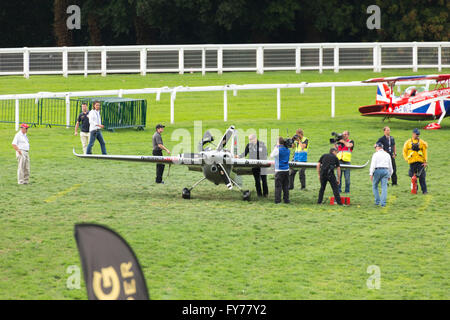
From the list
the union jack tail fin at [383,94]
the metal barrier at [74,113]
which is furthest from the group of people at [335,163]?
the union jack tail fin at [383,94]

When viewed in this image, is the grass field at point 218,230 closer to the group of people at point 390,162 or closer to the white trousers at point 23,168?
the group of people at point 390,162

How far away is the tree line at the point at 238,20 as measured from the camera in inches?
2128

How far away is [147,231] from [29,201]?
4.37m

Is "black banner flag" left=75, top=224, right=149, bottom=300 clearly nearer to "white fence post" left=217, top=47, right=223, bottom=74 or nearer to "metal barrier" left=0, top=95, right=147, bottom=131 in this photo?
"metal barrier" left=0, top=95, right=147, bottom=131

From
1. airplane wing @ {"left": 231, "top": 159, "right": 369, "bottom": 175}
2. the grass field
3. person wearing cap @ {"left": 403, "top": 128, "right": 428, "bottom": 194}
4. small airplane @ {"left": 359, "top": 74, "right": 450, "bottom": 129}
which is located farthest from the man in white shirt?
small airplane @ {"left": 359, "top": 74, "right": 450, "bottom": 129}

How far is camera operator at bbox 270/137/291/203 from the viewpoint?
63.9ft

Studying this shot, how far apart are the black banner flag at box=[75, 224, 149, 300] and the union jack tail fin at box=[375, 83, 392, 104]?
27.7m

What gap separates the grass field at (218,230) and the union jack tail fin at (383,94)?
4115mm

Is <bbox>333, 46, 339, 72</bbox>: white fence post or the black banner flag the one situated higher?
<bbox>333, 46, 339, 72</bbox>: white fence post

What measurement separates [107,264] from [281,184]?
12.6 metres

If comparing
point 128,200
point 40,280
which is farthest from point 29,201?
point 40,280

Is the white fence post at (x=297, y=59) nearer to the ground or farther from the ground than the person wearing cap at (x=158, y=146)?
farther from the ground

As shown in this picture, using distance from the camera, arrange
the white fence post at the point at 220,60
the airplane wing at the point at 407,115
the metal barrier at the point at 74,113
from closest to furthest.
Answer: the metal barrier at the point at 74,113 → the airplane wing at the point at 407,115 → the white fence post at the point at 220,60
